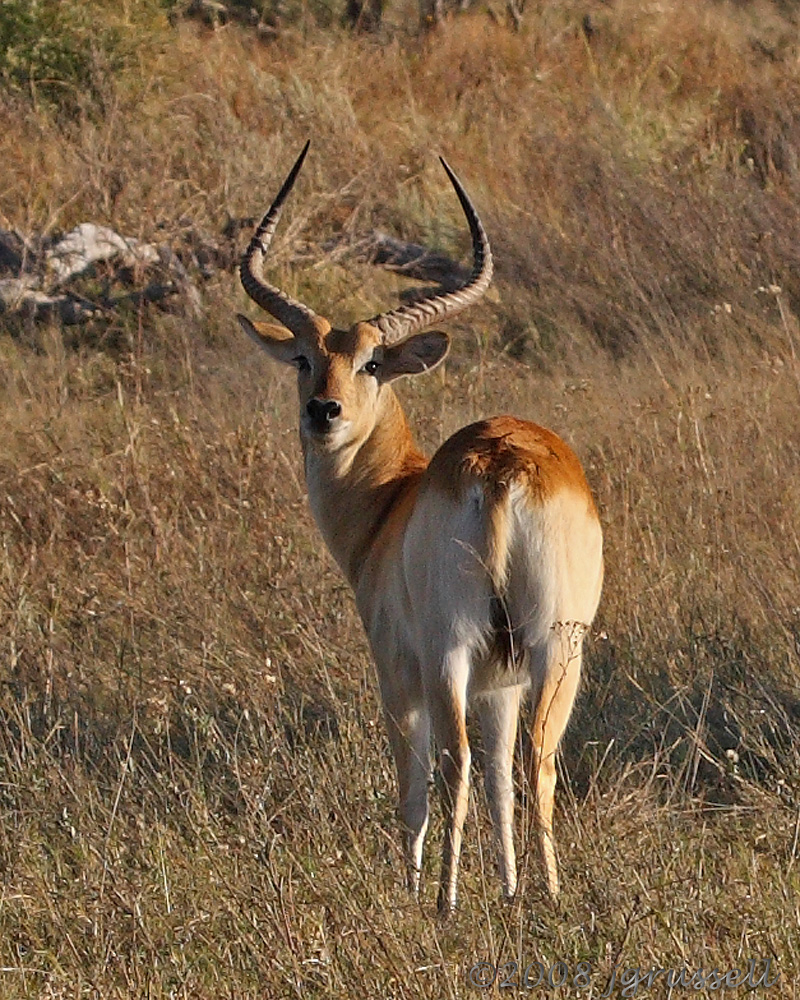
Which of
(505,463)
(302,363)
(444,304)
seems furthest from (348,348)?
(505,463)

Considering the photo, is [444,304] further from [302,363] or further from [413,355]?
[302,363]

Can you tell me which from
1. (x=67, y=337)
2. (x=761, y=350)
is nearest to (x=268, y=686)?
(x=761, y=350)

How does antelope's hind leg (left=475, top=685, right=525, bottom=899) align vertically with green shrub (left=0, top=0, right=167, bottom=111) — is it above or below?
above

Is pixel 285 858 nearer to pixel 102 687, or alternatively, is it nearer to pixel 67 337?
pixel 102 687

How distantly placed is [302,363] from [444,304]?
528 mm

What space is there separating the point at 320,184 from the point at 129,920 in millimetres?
8879

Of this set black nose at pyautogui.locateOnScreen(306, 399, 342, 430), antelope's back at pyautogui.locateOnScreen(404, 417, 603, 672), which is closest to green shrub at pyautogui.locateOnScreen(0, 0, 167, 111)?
black nose at pyautogui.locateOnScreen(306, 399, 342, 430)

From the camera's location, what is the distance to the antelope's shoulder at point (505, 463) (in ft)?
13.8

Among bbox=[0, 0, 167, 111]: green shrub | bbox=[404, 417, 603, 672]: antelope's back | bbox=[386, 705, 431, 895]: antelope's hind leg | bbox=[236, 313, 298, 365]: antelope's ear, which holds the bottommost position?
bbox=[0, 0, 167, 111]: green shrub

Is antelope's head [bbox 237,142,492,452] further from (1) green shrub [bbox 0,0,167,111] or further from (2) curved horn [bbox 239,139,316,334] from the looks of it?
(1) green shrub [bbox 0,0,167,111]

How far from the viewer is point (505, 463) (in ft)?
14.0

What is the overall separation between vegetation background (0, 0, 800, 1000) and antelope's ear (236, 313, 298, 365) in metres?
1.00

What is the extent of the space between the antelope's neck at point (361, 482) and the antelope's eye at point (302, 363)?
26cm

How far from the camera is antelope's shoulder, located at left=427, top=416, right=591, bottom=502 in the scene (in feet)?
13.8
